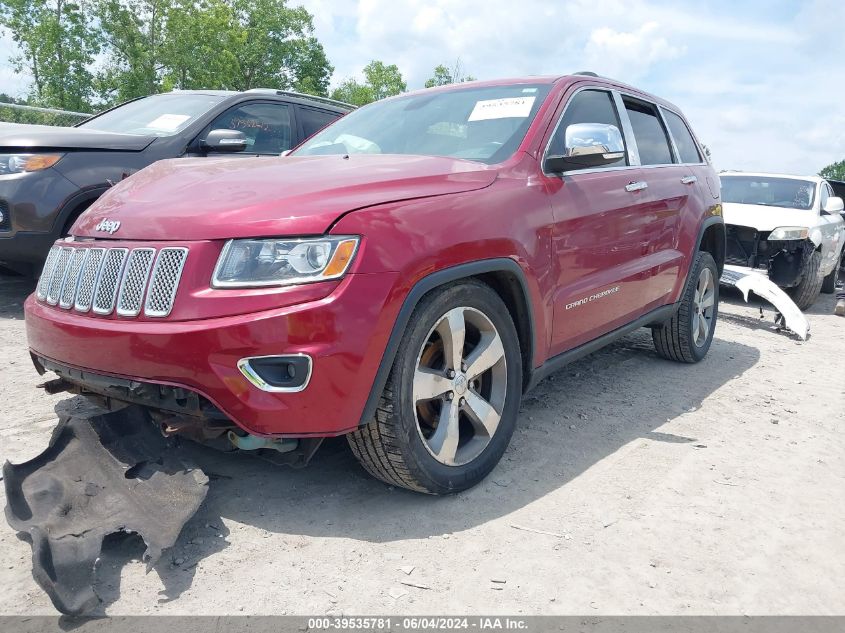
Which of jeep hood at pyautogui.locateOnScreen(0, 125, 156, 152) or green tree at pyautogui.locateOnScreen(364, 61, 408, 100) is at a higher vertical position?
green tree at pyautogui.locateOnScreen(364, 61, 408, 100)

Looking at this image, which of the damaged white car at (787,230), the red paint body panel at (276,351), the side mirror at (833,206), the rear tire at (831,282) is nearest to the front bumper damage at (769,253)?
the damaged white car at (787,230)

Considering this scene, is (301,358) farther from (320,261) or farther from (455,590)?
(455,590)

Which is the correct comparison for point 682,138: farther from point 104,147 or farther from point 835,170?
point 835,170

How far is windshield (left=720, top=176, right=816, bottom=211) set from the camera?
9039 mm

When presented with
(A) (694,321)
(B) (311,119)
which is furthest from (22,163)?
(A) (694,321)

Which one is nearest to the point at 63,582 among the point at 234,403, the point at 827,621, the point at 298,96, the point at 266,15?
the point at 234,403

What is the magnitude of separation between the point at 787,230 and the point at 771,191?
1.42 meters

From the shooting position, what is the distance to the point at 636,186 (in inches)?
154

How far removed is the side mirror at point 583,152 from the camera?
3152 millimetres

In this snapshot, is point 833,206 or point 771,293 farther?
point 833,206

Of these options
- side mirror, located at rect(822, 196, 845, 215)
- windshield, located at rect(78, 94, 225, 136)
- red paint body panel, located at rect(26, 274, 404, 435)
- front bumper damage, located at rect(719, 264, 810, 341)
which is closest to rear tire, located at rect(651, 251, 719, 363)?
front bumper damage, located at rect(719, 264, 810, 341)

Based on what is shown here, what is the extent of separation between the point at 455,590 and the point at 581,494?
0.91 metres

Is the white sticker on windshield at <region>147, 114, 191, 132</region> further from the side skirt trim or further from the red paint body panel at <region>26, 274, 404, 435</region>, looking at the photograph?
the side skirt trim

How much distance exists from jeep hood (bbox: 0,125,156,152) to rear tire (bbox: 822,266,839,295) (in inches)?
364
